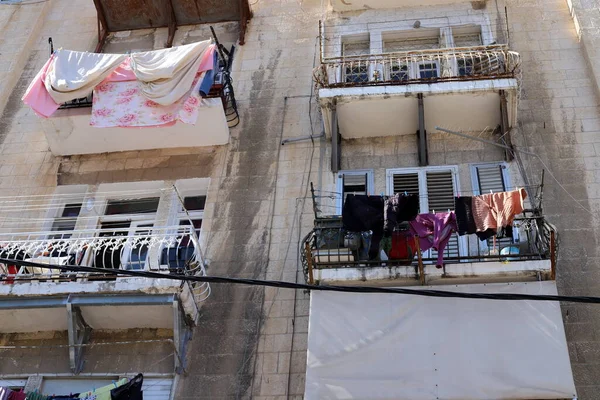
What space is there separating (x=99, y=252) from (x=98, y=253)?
49 millimetres

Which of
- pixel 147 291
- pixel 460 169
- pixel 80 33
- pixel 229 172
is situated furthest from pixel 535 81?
pixel 80 33

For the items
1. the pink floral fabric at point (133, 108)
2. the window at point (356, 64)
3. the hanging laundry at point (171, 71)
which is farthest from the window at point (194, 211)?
the window at point (356, 64)

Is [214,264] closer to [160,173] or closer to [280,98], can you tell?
[160,173]

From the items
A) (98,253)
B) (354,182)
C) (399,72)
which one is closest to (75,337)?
(98,253)

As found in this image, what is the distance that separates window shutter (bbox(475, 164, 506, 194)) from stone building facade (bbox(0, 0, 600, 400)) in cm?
19

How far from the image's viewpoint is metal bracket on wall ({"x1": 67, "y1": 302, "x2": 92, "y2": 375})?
43.5 feet

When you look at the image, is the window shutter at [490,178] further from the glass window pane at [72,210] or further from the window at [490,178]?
the glass window pane at [72,210]

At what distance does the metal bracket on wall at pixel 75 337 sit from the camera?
13258 millimetres

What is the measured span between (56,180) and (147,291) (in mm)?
4209

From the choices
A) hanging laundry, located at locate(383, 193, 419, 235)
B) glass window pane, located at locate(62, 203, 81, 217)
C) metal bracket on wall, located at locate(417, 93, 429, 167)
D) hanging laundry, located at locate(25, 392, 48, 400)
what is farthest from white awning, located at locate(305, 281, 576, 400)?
glass window pane, located at locate(62, 203, 81, 217)

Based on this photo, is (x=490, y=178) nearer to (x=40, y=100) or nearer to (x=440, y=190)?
(x=440, y=190)

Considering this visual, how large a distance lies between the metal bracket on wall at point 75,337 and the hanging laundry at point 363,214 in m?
4.46

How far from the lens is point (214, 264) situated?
46.8 feet

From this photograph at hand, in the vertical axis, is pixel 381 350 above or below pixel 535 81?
below
